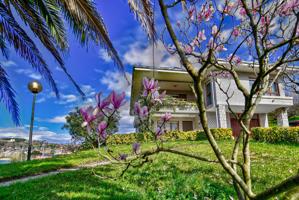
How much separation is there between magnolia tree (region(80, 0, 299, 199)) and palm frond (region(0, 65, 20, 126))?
12.7ft

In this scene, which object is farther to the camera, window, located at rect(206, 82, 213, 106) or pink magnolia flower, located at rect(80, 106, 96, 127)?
window, located at rect(206, 82, 213, 106)

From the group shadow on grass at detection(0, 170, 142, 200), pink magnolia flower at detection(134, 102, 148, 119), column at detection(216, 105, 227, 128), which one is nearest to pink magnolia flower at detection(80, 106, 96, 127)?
pink magnolia flower at detection(134, 102, 148, 119)

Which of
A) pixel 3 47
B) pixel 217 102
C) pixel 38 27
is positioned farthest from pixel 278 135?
pixel 3 47

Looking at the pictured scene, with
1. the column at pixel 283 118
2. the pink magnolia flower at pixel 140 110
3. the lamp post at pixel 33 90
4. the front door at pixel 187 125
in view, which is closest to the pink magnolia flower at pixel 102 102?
the pink magnolia flower at pixel 140 110

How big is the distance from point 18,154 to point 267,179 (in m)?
14.1

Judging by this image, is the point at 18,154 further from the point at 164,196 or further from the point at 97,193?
the point at 164,196

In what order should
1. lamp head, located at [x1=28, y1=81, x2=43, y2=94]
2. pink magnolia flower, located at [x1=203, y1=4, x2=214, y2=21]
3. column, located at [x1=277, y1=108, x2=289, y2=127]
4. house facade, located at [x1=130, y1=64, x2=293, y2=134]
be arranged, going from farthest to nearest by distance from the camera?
column, located at [x1=277, y1=108, x2=289, y2=127]
house facade, located at [x1=130, y1=64, x2=293, y2=134]
lamp head, located at [x1=28, y1=81, x2=43, y2=94]
pink magnolia flower, located at [x1=203, y1=4, x2=214, y2=21]

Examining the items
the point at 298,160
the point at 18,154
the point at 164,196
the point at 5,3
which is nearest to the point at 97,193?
the point at 164,196

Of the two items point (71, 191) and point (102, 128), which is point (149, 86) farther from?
point (71, 191)

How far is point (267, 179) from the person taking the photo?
4336mm

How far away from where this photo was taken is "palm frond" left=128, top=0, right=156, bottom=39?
9.21ft

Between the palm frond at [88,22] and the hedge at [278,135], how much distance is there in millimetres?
10869

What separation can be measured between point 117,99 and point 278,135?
12886 mm

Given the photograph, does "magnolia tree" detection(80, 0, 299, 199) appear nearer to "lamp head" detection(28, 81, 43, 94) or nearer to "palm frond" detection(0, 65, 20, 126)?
"palm frond" detection(0, 65, 20, 126)
